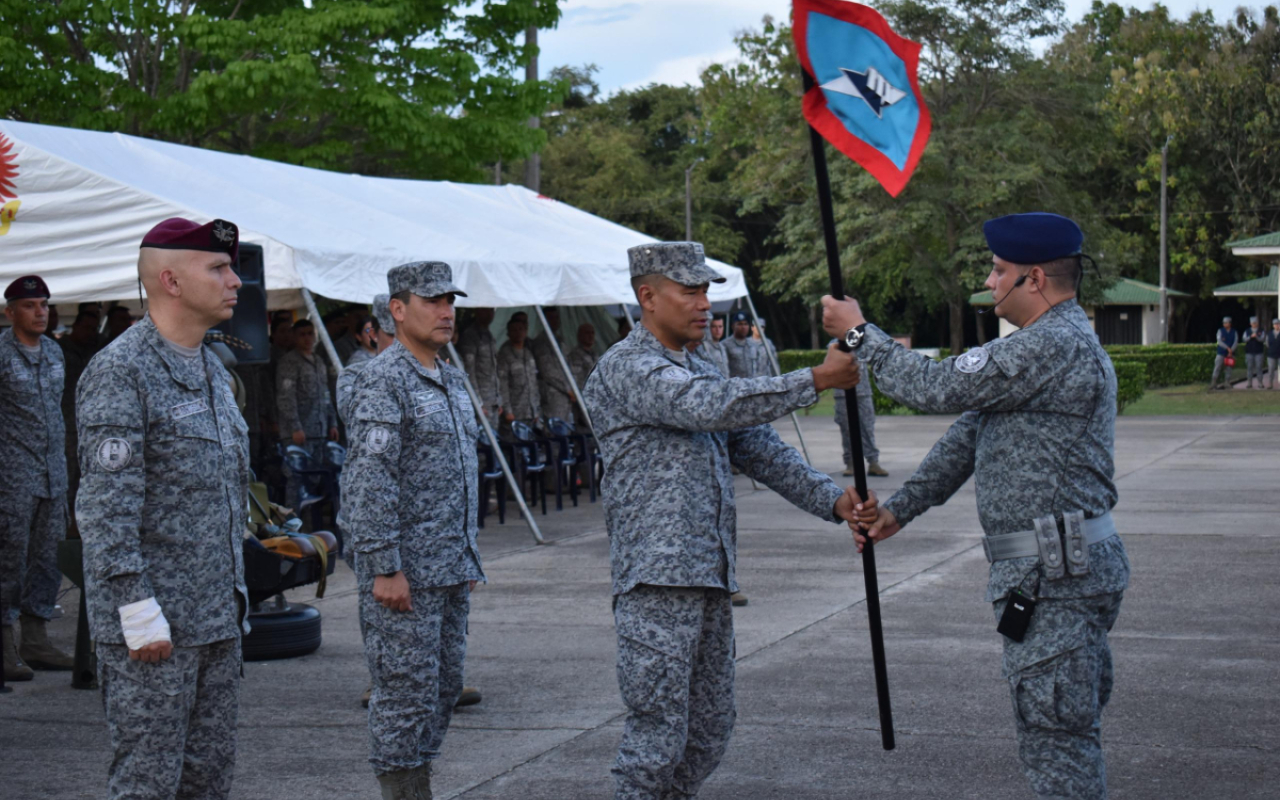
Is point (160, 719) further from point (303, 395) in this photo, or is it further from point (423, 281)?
point (303, 395)

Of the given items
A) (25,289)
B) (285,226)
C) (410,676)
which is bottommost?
(410,676)

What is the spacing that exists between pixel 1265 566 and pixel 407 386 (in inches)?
276

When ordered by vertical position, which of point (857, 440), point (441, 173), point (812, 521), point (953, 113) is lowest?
point (812, 521)

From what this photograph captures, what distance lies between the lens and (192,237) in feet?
12.5

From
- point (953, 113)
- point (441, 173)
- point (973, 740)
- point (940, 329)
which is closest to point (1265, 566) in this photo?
point (973, 740)

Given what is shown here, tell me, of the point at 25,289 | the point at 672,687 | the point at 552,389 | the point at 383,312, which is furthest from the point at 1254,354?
the point at 672,687

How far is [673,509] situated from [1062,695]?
115cm

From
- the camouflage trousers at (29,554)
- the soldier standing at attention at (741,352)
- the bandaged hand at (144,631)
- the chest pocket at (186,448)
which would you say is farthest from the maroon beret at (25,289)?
the soldier standing at attention at (741,352)

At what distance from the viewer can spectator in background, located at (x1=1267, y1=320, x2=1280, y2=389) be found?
3344cm

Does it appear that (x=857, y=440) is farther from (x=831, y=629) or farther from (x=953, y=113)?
(x=953, y=113)

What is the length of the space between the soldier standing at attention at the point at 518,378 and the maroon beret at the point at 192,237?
1052 centimetres

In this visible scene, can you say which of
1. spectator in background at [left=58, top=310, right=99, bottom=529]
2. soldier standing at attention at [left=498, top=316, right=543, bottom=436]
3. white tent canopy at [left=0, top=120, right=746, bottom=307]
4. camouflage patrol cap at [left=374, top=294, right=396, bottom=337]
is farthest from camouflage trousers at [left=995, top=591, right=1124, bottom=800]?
soldier standing at attention at [left=498, top=316, right=543, bottom=436]

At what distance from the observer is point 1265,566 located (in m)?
9.72

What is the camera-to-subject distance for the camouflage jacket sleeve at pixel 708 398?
3828mm
